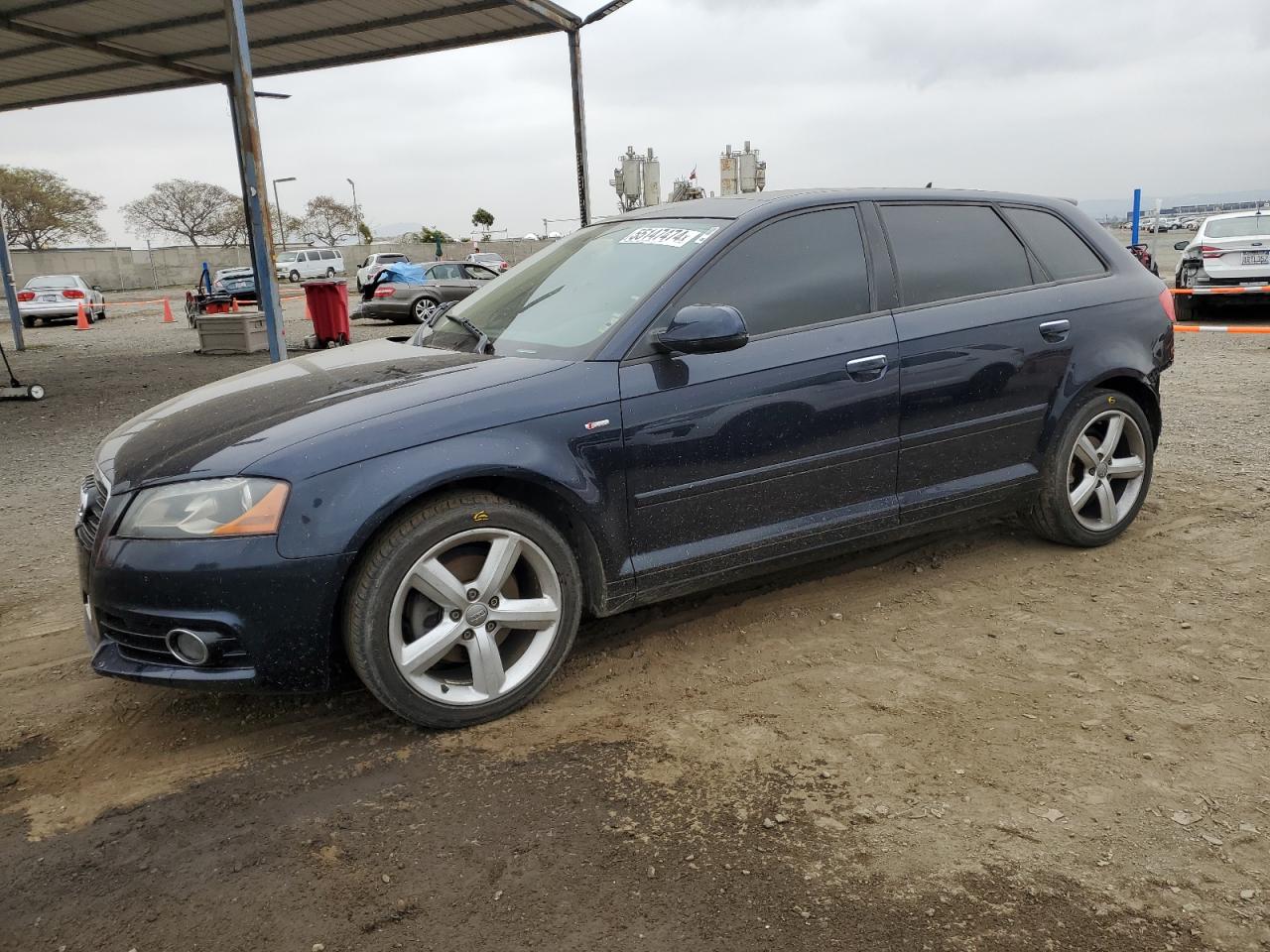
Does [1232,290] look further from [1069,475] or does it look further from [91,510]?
[91,510]

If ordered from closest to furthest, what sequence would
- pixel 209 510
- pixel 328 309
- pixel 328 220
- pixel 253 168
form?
pixel 209 510, pixel 253 168, pixel 328 309, pixel 328 220

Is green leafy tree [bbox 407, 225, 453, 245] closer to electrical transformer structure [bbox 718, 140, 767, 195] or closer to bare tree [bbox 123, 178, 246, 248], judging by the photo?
bare tree [bbox 123, 178, 246, 248]

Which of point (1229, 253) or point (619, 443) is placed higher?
point (1229, 253)

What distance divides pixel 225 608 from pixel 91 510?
779 millimetres

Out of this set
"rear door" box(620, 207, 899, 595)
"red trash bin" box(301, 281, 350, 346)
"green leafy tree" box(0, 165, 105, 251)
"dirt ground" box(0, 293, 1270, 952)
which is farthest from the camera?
"green leafy tree" box(0, 165, 105, 251)

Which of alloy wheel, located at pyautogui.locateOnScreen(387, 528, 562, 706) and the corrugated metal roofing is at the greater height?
the corrugated metal roofing

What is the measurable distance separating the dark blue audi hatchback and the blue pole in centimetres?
571

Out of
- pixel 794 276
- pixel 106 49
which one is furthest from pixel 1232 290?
pixel 106 49

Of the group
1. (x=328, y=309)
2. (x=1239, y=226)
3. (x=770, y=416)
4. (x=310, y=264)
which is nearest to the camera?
(x=770, y=416)

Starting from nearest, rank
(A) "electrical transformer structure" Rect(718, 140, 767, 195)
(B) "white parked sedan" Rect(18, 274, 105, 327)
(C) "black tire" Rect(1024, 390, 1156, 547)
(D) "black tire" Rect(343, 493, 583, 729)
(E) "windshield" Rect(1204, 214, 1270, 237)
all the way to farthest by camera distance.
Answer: (D) "black tire" Rect(343, 493, 583, 729), (C) "black tire" Rect(1024, 390, 1156, 547), (A) "electrical transformer structure" Rect(718, 140, 767, 195), (E) "windshield" Rect(1204, 214, 1270, 237), (B) "white parked sedan" Rect(18, 274, 105, 327)

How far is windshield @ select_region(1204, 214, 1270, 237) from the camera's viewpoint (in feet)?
45.4

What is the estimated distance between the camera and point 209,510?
9.21 feet

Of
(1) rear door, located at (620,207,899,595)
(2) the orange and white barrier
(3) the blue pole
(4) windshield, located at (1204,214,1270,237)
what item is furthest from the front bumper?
(4) windshield, located at (1204,214,1270,237)

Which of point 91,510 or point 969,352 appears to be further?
point 969,352
